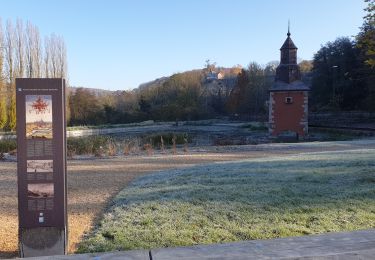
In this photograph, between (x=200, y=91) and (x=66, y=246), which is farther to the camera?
(x=200, y=91)

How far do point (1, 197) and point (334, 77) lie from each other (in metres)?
45.1

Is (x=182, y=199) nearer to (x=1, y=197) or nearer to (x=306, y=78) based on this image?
(x=1, y=197)

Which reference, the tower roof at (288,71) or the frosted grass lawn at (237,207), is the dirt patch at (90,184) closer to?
the frosted grass lawn at (237,207)

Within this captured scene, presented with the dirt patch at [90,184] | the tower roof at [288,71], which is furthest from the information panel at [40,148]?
the tower roof at [288,71]

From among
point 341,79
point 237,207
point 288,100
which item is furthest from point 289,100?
point 237,207

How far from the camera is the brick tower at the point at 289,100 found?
34219mm

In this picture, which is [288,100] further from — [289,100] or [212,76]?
[212,76]

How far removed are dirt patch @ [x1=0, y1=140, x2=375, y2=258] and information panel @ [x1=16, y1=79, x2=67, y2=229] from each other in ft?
2.31

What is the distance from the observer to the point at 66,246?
5.05m

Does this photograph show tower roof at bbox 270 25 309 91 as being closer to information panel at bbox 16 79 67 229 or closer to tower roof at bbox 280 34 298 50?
tower roof at bbox 280 34 298 50

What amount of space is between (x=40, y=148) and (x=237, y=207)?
311 cm

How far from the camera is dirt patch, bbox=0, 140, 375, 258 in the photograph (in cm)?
617

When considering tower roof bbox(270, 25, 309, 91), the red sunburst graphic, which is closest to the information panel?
the red sunburst graphic

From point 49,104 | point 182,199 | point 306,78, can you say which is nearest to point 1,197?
point 182,199
